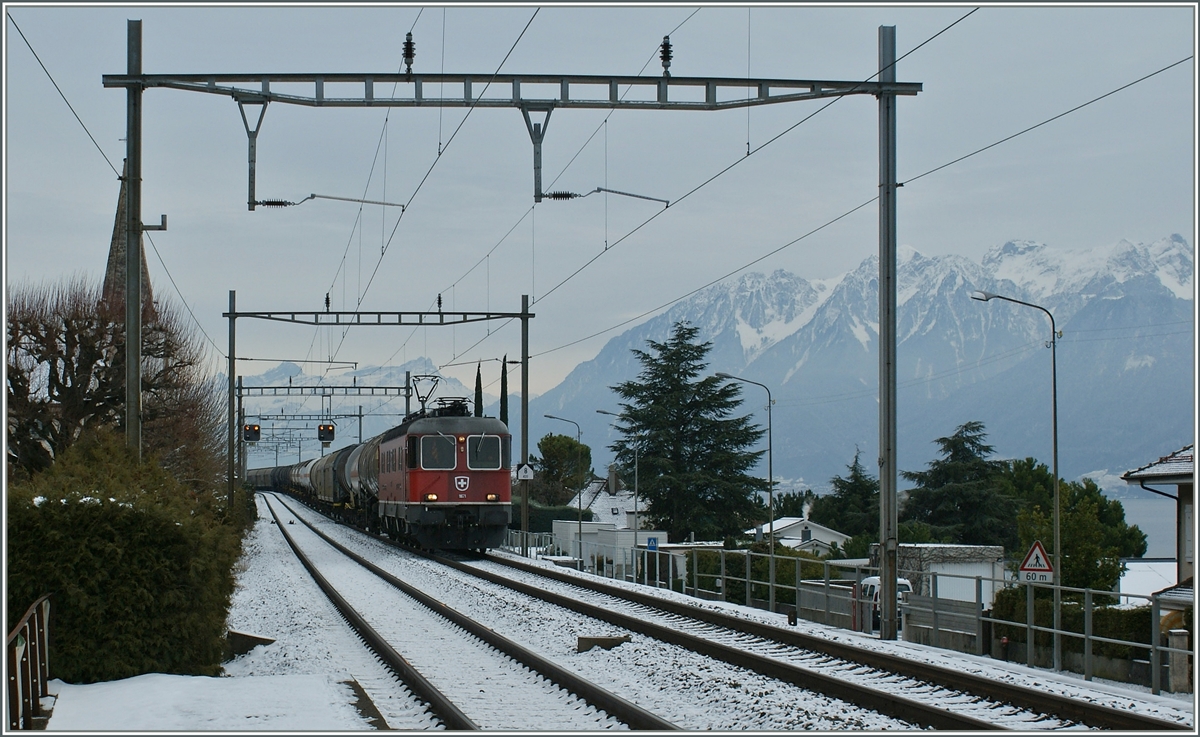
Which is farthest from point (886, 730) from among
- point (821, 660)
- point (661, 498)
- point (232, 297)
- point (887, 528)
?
point (661, 498)

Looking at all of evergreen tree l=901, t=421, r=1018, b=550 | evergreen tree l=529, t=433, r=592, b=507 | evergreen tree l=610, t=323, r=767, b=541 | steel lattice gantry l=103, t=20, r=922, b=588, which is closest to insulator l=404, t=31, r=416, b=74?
steel lattice gantry l=103, t=20, r=922, b=588

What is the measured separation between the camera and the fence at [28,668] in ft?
28.2

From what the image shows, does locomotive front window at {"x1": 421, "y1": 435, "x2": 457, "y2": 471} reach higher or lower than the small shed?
higher

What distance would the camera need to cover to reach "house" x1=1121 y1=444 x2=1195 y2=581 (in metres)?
28.5

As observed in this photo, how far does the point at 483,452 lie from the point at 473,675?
63.5 ft

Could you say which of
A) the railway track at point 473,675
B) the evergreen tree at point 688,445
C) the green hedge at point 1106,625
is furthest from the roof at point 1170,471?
the evergreen tree at point 688,445

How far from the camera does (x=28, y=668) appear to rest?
9.03 meters

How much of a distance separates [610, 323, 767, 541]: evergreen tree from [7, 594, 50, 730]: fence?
61.6 meters

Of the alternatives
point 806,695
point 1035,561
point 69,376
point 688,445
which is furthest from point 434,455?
point 688,445

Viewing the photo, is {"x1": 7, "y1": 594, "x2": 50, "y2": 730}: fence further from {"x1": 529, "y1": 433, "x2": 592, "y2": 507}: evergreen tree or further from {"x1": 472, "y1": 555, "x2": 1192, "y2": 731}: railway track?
{"x1": 529, "y1": 433, "x2": 592, "y2": 507}: evergreen tree

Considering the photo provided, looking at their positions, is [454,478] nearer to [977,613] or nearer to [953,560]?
[977,613]

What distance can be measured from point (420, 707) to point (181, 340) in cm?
3322

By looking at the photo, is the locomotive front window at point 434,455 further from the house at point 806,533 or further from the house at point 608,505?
the house at point 608,505

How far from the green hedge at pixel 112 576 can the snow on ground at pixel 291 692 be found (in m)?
0.28
